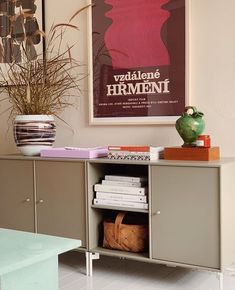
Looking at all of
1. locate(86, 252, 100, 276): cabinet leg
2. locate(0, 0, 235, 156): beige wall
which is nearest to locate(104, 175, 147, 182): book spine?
locate(0, 0, 235, 156): beige wall

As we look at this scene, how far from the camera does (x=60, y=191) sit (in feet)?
→ 8.89

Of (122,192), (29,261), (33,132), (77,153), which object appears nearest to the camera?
(29,261)

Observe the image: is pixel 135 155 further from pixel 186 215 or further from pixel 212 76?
pixel 212 76

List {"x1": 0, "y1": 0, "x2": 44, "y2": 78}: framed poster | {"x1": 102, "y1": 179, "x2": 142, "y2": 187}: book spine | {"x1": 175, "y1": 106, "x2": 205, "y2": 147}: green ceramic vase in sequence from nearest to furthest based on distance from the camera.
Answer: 1. {"x1": 175, "y1": 106, "x2": 205, "y2": 147}: green ceramic vase
2. {"x1": 102, "y1": 179, "x2": 142, "y2": 187}: book spine
3. {"x1": 0, "y1": 0, "x2": 44, "y2": 78}: framed poster

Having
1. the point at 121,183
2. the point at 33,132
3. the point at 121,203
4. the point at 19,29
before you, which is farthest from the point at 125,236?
the point at 19,29

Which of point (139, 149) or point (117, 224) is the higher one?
point (139, 149)

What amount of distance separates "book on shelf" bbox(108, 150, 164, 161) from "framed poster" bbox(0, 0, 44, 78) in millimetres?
1154

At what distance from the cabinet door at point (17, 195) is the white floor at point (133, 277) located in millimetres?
398

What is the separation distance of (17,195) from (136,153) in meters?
0.93

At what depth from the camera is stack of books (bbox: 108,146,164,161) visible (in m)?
2.45

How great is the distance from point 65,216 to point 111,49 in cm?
116

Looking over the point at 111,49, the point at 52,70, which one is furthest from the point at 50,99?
the point at 111,49

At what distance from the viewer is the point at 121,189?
99.7 inches

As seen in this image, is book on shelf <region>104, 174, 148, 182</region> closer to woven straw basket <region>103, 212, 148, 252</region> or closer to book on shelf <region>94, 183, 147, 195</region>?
book on shelf <region>94, 183, 147, 195</region>
